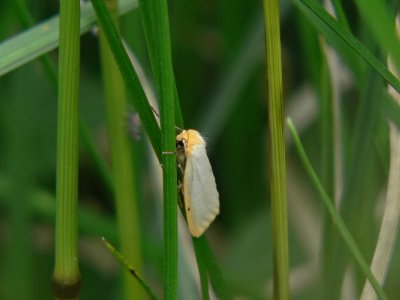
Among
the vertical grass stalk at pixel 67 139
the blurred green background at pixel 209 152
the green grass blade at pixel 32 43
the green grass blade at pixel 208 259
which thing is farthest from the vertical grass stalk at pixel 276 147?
the blurred green background at pixel 209 152

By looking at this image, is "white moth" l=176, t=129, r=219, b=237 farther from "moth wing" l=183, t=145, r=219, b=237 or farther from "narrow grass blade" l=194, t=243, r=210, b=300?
"narrow grass blade" l=194, t=243, r=210, b=300

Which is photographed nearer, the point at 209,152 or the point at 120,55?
the point at 120,55

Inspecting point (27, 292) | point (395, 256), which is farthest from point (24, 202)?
point (395, 256)

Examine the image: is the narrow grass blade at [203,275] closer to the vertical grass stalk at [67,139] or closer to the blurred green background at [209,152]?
the vertical grass stalk at [67,139]

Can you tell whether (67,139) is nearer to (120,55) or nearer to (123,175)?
(120,55)

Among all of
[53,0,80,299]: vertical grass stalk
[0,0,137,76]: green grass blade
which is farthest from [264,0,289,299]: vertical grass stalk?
[0,0,137,76]: green grass blade

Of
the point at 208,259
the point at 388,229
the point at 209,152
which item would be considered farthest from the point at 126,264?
the point at 209,152
